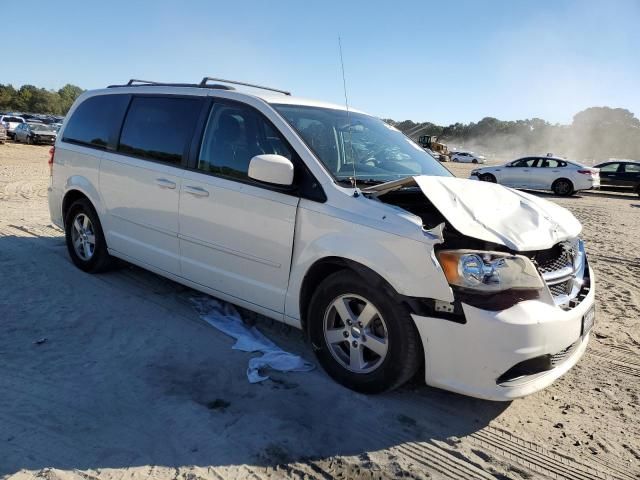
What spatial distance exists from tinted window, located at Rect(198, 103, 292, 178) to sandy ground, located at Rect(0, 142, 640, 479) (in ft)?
4.45

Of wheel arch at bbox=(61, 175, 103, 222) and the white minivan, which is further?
wheel arch at bbox=(61, 175, 103, 222)

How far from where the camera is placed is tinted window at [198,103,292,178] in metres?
3.78

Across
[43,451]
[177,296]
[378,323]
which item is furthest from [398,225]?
[177,296]

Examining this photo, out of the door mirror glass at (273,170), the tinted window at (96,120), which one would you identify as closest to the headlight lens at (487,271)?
the door mirror glass at (273,170)

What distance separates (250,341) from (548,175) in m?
19.3

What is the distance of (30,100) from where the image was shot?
329 feet

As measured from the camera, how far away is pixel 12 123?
33188mm

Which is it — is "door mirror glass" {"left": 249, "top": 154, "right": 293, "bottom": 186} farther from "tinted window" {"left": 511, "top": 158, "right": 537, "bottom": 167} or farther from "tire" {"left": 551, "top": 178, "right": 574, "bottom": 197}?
"tinted window" {"left": 511, "top": 158, "right": 537, "bottom": 167}

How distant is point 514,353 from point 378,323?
2.74ft

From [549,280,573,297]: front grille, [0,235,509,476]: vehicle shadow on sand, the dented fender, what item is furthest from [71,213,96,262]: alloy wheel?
[549,280,573,297]: front grille

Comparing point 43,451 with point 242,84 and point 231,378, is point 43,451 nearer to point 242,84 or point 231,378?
point 231,378

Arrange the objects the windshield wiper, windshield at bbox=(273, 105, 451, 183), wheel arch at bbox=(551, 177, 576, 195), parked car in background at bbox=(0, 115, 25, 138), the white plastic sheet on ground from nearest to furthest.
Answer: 1. the windshield wiper
2. the white plastic sheet on ground
3. windshield at bbox=(273, 105, 451, 183)
4. wheel arch at bbox=(551, 177, 576, 195)
5. parked car in background at bbox=(0, 115, 25, 138)

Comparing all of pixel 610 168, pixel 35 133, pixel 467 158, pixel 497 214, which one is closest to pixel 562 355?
pixel 497 214

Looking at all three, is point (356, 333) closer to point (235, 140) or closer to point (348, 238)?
point (348, 238)
